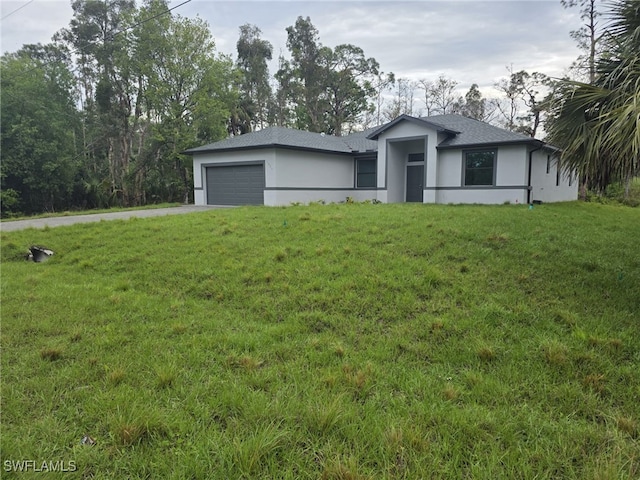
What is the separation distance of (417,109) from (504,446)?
1511 inches

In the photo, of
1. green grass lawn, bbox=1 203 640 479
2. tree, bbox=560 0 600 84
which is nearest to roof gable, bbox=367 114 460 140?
green grass lawn, bbox=1 203 640 479

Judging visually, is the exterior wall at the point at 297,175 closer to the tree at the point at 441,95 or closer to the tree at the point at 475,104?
the tree at the point at 441,95

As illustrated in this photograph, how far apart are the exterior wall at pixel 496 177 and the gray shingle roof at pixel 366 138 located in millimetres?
414

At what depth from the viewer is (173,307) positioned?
14.9 ft

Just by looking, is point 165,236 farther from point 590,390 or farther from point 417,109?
point 417,109

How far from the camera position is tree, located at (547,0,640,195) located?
13.7 feet

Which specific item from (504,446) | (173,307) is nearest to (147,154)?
(173,307)

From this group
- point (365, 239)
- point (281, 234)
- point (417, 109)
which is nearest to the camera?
point (365, 239)

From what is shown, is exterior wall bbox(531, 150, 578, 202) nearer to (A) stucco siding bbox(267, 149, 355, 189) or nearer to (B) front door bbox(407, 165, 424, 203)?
(B) front door bbox(407, 165, 424, 203)

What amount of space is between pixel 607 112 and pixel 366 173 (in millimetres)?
14828

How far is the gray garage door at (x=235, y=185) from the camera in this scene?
1667cm

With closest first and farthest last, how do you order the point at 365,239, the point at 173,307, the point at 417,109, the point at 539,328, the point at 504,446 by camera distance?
1. the point at 504,446
2. the point at 539,328
3. the point at 173,307
4. the point at 365,239
5. the point at 417,109

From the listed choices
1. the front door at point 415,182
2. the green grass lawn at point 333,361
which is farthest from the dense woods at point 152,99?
the green grass lawn at point 333,361
